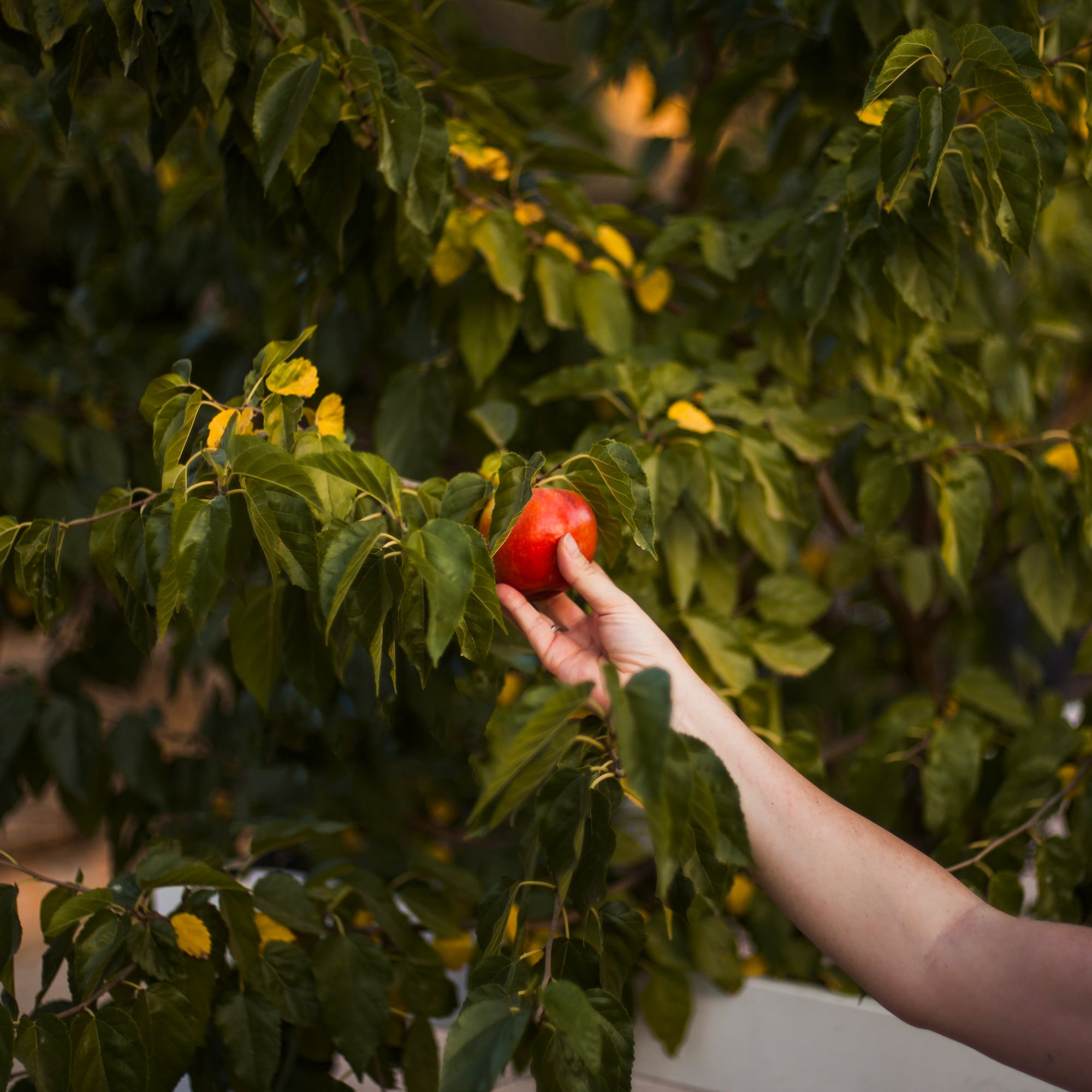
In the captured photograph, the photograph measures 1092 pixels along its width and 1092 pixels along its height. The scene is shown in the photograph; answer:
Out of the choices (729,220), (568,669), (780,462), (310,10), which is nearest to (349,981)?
(568,669)

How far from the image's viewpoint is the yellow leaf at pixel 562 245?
0.94 metres

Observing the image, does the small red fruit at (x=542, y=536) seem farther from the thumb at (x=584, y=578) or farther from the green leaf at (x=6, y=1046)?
the green leaf at (x=6, y=1046)

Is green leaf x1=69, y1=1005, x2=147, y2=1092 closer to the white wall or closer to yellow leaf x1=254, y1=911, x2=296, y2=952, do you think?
yellow leaf x1=254, y1=911, x2=296, y2=952

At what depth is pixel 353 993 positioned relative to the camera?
73 cm

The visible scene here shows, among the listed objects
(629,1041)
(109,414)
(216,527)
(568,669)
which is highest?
(216,527)

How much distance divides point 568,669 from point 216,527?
26 cm

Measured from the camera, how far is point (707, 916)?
100 cm

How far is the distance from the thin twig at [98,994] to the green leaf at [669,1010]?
0.52 m

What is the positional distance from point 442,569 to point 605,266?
590mm

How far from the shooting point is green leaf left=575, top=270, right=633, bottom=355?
0.93 metres

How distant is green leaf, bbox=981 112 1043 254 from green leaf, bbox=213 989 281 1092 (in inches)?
31.7

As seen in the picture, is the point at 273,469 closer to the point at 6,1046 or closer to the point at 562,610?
A: the point at 562,610

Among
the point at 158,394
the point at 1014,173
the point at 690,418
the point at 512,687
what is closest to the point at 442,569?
the point at 158,394

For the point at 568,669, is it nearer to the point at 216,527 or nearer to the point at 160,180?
the point at 216,527
